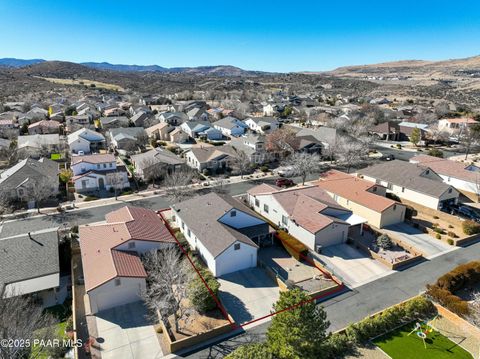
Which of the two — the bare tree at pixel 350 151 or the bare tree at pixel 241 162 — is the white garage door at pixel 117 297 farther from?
the bare tree at pixel 350 151

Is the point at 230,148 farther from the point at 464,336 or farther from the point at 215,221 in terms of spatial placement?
the point at 464,336

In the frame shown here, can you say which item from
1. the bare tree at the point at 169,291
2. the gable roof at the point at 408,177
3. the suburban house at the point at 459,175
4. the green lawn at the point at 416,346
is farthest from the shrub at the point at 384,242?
the suburban house at the point at 459,175

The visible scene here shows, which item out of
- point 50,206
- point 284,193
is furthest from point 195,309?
point 50,206

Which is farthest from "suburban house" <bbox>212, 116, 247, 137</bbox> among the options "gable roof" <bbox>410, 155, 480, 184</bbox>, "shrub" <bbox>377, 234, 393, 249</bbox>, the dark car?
"shrub" <bbox>377, 234, 393, 249</bbox>

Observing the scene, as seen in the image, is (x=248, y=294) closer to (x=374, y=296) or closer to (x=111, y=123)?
(x=374, y=296)

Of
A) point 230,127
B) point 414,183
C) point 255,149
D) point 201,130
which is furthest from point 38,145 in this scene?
point 414,183

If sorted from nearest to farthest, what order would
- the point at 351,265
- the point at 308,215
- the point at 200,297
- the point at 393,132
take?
1. the point at 200,297
2. the point at 351,265
3. the point at 308,215
4. the point at 393,132
